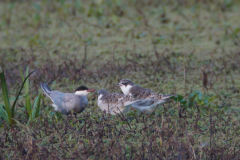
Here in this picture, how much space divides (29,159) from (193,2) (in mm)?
9186

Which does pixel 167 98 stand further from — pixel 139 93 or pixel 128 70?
pixel 128 70

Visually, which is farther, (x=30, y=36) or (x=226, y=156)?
(x=30, y=36)

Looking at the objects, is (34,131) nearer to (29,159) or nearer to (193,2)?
(29,159)

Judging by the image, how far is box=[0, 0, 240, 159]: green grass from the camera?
3.85m

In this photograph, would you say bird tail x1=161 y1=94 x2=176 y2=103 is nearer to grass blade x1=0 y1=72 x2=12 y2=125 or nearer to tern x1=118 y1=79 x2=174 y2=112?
tern x1=118 y1=79 x2=174 y2=112

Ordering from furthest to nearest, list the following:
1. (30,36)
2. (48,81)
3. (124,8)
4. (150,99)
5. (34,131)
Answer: (124,8)
(30,36)
(48,81)
(150,99)
(34,131)

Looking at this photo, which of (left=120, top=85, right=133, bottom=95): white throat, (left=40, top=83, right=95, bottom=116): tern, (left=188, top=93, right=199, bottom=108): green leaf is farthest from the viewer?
(left=120, top=85, right=133, bottom=95): white throat

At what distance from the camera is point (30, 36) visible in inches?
366

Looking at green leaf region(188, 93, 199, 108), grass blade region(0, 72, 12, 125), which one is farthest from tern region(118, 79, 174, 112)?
grass blade region(0, 72, 12, 125)

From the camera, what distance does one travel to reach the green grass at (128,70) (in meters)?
3.85

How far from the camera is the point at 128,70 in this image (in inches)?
271

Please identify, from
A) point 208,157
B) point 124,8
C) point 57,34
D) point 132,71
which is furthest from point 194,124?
point 124,8

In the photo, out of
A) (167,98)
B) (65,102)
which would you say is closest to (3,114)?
(65,102)

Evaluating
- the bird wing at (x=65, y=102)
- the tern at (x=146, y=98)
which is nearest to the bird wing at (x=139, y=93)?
the tern at (x=146, y=98)
